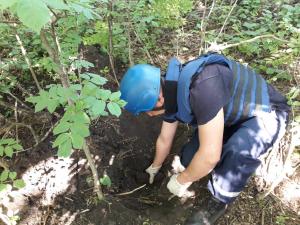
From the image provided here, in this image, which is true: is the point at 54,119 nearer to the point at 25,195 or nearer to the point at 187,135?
the point at 25,195

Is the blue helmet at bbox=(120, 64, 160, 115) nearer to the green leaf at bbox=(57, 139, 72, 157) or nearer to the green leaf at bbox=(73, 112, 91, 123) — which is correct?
the green leaf at bbox=(73, 112, 91, 123)

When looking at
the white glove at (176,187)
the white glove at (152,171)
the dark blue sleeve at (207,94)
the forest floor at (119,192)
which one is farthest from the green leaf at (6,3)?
the white glove at (152,171)

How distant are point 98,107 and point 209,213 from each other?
1501mm

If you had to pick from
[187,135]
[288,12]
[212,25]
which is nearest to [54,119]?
[187,135]

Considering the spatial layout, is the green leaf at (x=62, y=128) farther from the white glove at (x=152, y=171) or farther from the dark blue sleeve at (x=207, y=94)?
the white glove at (x=152, y=171)

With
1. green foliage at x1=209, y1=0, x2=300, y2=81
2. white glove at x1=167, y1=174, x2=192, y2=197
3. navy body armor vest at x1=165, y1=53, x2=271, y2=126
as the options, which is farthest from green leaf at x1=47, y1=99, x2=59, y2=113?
green foliage at x1=209, y1=0, x2=300, y2=81

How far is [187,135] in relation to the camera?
10.4ft

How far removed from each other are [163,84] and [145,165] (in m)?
1.05

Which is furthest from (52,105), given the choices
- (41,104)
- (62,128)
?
(62,128)

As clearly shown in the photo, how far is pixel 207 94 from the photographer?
210cm

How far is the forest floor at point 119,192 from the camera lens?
7.63 ft

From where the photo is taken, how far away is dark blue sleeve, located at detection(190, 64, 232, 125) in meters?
2.10

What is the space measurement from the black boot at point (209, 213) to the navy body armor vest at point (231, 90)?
636 millimetres

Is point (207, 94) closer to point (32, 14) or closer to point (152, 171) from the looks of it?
point (152, 171)
